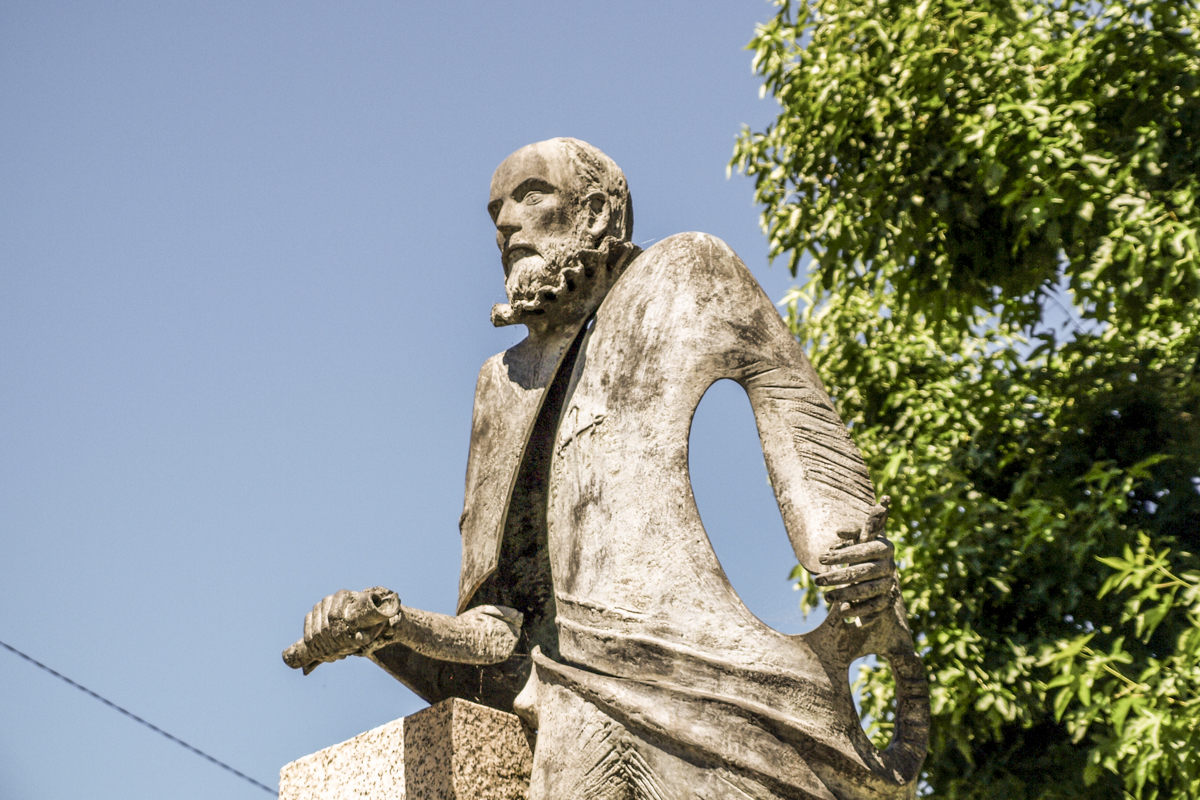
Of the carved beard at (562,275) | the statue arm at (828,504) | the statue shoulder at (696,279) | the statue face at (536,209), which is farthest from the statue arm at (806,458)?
the statue face at (536,209)

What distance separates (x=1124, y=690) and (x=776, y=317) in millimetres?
3988

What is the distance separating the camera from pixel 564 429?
325 centimetres

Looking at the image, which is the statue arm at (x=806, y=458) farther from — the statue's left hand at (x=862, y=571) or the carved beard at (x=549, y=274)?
the carved beard at (x=549, y=274)

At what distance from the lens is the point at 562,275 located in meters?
3.44

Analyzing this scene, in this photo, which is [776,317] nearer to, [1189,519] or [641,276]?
[641,276]

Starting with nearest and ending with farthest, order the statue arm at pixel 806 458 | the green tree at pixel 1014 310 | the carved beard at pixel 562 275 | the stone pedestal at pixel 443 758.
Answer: the statue arm at pixel 806 458, the stone pedestal at pixel 443 758, the carved beard at pixel 562 275, the green tree at pixel 1014 310

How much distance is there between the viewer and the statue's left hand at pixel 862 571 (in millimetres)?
2680

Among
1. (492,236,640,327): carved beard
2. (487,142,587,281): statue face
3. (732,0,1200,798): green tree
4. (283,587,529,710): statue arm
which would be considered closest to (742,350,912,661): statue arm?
(492,236,640,327): carved beard

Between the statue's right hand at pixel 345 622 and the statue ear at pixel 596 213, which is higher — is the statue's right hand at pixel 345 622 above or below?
below

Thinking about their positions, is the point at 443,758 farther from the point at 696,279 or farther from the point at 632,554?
the point at 696,279

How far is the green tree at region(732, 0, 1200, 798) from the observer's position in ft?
22.6

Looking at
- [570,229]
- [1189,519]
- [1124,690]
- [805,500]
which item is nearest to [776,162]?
[1189,519]

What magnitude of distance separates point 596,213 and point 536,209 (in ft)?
0.54

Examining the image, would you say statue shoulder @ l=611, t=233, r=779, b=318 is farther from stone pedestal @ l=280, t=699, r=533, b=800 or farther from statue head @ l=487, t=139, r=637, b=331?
stone pedestal @ l=280, t=699, r=533, b=800
